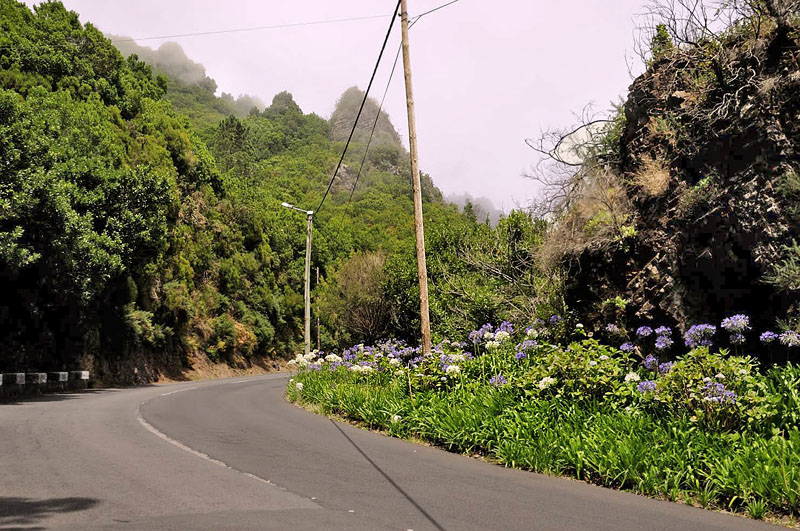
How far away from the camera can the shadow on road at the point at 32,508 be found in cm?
508

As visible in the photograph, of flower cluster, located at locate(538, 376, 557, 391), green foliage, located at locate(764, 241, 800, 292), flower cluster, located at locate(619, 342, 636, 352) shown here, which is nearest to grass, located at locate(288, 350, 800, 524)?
flower cluster, located at locate(538, 376, 557, 391)

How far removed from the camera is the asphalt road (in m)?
→ 5.35

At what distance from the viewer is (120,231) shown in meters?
23.1

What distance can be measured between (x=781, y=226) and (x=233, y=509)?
728 cm

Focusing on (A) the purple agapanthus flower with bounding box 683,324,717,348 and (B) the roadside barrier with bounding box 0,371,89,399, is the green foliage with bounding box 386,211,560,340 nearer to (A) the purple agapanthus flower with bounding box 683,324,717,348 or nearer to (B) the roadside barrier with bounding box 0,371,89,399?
(A) the purple agapanthus flower with bounding box 683,324,717,348

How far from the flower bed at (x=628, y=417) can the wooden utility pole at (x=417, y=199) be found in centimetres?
147

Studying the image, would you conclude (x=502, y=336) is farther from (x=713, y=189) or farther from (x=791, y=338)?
(x=791, y=338)

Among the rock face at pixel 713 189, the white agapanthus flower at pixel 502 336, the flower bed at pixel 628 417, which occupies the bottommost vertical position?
the flower bed at pixel 628 417

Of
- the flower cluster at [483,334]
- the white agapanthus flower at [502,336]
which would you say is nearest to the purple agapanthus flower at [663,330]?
the white agapanthus flower at [502,336]

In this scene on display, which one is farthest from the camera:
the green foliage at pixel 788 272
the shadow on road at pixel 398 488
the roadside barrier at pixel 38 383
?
the roadside barrier at pixel 38 383

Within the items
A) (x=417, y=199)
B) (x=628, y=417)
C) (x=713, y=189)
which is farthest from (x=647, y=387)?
(x=417, y=199)

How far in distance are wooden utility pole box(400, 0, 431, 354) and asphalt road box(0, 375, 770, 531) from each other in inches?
116

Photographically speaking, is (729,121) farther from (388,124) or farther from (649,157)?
(388,124)

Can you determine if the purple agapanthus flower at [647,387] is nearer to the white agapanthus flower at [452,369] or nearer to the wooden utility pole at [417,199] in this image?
the white agapanthus flower at [452,369]
